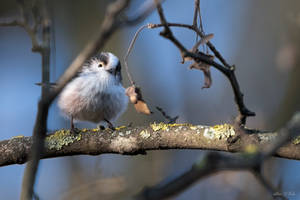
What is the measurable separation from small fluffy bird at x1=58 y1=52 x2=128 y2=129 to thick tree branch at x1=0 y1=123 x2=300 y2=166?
32.8 inches

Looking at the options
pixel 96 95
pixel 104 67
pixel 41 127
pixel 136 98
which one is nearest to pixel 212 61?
pixel 136 98

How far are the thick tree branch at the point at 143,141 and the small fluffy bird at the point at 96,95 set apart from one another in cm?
83

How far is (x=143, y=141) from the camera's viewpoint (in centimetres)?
266

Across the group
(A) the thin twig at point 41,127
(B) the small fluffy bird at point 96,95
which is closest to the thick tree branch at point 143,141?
(B) the small fluffy bird at point 96,95

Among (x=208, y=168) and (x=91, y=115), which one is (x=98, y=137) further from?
(x=208, y=168)

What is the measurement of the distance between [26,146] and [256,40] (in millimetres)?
5996

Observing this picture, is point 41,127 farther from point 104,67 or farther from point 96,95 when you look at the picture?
point 104,67

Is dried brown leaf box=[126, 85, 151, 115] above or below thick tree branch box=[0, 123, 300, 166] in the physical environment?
above

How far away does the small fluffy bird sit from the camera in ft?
12.7

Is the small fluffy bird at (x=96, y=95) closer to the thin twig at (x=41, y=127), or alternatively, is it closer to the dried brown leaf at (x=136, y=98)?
the dried brown leaf at (x=136, y=98)

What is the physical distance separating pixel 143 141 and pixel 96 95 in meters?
1.35

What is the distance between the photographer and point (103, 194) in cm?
329

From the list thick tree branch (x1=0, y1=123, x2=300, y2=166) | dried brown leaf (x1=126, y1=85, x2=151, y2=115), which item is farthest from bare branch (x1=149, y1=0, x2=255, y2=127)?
dried brown leaf (x1=126, y1=85, x2=151, y2=115)

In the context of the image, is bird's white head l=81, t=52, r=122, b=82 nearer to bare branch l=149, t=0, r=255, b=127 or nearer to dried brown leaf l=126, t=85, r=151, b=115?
dried brown leaf l=126, t=85, r=151, b=115
